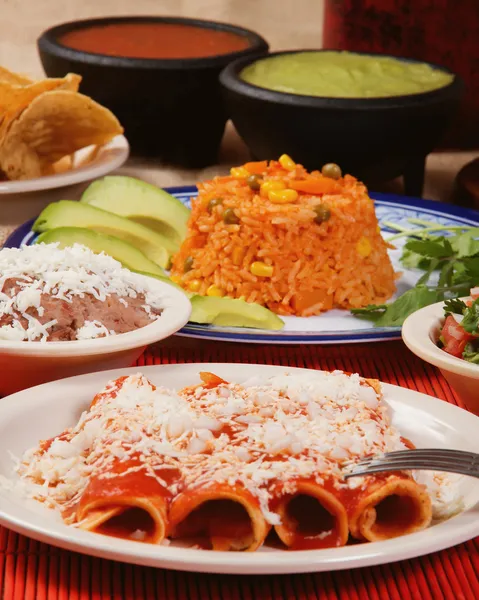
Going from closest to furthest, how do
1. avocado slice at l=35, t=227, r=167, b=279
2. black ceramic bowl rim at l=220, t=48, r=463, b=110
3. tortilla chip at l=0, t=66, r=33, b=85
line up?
avocado slice at l=35, t=227, r=167, b=279 < black ceramic bowl rim at l=220, t=48, r=463, b=110 < tortilla chip at l=0, t=66, r=33, b=85

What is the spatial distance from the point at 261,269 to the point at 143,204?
2.04ft

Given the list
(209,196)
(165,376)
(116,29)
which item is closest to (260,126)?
(209,196)

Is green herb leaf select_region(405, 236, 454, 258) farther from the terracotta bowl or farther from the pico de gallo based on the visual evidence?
the terracotta bowl

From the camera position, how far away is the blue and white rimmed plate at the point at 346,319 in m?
2.39

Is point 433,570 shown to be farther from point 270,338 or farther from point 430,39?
point 430,39

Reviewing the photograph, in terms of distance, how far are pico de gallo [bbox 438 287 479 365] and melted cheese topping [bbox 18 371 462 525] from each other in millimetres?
321

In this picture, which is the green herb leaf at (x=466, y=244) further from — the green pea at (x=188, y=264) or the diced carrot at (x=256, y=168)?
the green pea at (x=188, y=264)

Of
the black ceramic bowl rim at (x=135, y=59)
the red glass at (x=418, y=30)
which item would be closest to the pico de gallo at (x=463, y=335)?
the black ceramic bowl rim at (x=135, y=59)

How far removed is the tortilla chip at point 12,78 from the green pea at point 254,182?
3.86ft

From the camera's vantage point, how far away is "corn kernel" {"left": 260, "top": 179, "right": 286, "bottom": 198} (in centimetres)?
287

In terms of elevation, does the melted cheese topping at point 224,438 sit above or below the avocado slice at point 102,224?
above

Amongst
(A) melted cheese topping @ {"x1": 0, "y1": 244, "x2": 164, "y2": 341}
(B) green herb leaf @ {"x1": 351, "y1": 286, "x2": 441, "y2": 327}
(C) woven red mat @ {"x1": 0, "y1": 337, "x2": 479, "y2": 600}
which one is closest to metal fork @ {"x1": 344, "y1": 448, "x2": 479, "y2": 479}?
(C) woven red mat @ {"x1": 0, "y1": 337, "x2": 479, "y2": 600}

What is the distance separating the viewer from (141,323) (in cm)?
222

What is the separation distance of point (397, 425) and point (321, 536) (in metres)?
0.42
